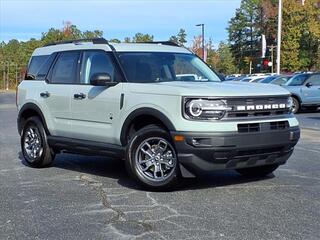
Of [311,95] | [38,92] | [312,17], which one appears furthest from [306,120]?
[312,17]

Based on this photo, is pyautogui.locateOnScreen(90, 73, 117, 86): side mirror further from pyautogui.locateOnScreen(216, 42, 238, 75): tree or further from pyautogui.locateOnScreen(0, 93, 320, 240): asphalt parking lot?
pyautogui.locateOnScreen(216, 42, 238, 75): tree

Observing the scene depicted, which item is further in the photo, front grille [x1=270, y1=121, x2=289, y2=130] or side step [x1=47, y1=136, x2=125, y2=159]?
side step [x1=47, y1=136, x2=125, y2=159]

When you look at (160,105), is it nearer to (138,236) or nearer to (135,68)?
(135,68)

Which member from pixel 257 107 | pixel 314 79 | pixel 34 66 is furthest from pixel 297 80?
pixel 257 107

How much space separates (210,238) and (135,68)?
3.22m

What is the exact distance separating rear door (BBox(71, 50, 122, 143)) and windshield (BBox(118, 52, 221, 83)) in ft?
0.66

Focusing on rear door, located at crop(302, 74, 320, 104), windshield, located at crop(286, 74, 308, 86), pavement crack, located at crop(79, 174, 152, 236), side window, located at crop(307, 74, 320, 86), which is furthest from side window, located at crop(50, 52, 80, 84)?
side window, located at crop(307, 74, 320, 86)

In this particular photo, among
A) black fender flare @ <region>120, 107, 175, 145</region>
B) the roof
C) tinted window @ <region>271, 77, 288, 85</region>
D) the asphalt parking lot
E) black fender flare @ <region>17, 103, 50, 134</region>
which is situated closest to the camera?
the asphalt parking lot

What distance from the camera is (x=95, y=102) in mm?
7613

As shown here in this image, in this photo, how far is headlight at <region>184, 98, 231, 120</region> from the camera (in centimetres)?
638

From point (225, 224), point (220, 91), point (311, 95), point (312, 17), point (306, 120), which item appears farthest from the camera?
point (312, 17)

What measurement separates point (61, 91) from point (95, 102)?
911mm

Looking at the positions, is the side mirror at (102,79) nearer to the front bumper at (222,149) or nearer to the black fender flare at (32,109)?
the front bumper at (222,149)

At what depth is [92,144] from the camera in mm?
7711
